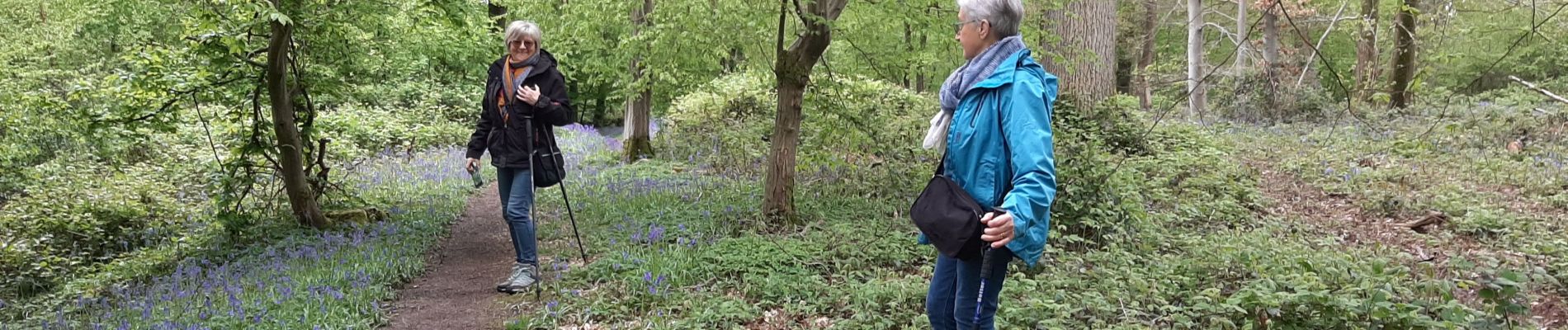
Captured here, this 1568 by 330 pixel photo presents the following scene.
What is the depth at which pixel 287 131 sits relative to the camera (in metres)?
7.82

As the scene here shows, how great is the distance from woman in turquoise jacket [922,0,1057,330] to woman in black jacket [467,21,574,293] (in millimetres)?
3088

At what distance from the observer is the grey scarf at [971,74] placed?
9.05ft

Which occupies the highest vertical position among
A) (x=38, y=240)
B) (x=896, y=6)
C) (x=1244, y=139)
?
(x=896, y=6)

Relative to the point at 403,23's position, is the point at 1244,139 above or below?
below

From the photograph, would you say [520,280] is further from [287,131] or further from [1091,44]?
[1091,44]

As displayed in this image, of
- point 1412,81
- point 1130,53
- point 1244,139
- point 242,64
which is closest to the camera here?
point 1412,81

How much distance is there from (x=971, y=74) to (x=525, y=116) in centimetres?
334

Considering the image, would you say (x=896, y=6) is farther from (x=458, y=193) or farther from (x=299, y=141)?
(x=458, y=193)

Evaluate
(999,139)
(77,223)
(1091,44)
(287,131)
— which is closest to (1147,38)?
(1091,44)

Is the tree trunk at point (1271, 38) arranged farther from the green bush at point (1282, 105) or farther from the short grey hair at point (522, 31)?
the short grey hair at point (522, 31)

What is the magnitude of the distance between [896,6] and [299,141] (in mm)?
5265

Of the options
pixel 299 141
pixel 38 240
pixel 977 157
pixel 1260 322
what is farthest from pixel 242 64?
pixel 1260 322

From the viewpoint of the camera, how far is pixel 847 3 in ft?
22.9

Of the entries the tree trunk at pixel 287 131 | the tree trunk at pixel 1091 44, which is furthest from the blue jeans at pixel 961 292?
the tree trunk at pixel 1091 44
